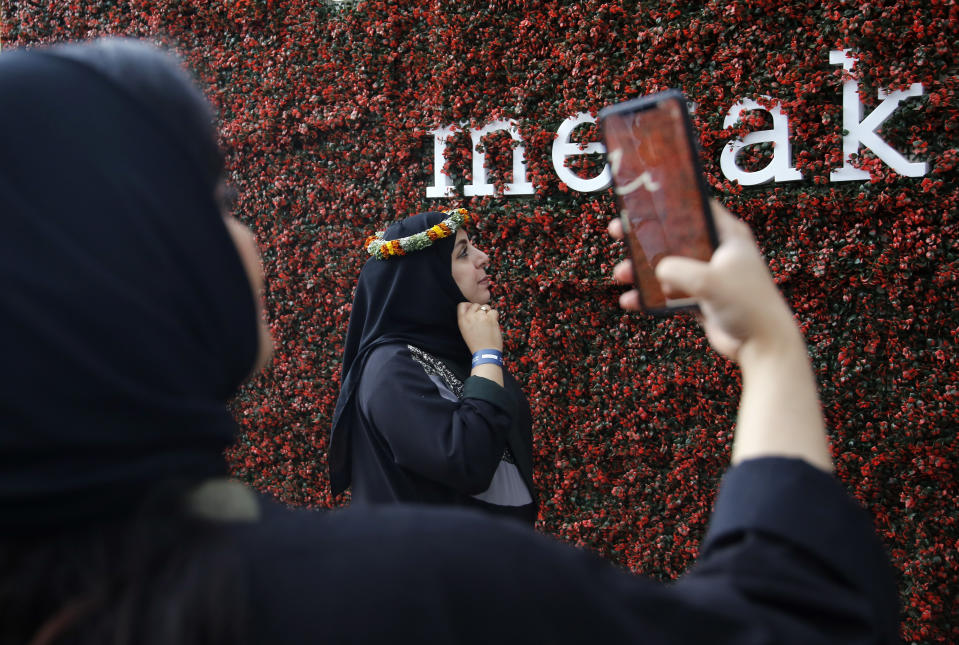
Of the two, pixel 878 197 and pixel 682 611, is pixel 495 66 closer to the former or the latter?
pixel 878 197

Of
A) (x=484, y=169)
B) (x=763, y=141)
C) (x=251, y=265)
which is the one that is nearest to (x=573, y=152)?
(x=484, y=169)

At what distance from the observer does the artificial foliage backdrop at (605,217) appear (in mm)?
2947

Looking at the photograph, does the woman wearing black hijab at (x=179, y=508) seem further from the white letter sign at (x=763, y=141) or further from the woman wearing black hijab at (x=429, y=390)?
the white letter sign at (x=763, y=141)

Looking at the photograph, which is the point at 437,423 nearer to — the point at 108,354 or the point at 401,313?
the point at 401,313

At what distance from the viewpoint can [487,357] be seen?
2.36m

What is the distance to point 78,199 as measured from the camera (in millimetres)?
589

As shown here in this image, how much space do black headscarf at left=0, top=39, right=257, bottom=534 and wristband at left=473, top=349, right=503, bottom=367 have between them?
66.7 inches

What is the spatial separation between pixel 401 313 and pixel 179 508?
1893mm

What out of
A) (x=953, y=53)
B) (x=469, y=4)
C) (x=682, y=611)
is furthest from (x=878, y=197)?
(x=682, y=611)

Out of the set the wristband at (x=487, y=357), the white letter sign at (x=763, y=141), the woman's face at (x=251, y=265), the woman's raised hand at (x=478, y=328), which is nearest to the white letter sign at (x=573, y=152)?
the white letter sign at (x=763, y=141)

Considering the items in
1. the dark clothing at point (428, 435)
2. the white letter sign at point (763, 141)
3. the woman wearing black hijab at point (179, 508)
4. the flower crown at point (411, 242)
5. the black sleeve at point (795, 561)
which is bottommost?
the dark clothing at point (428, 435)

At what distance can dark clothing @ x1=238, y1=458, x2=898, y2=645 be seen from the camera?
1.72 feet

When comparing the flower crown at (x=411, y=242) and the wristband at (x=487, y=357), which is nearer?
the wristband at (x=487, y=357)

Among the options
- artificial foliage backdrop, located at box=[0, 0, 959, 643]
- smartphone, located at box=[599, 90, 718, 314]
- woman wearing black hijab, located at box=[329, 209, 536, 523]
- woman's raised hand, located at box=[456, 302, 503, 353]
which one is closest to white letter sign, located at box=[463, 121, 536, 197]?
artificial foliage backdrop, located at box=[0, 0, 959, 643]
